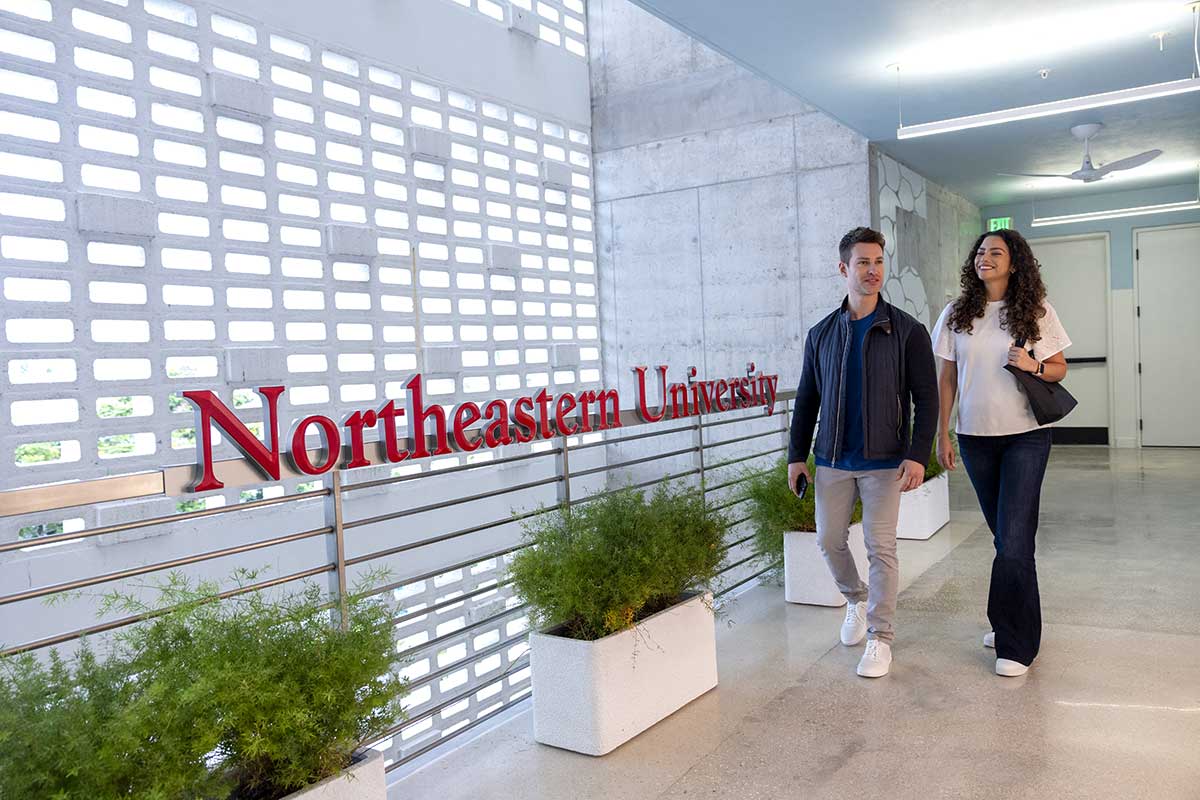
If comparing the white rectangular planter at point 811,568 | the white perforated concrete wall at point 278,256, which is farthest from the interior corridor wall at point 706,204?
the white rectangular planter at point 811,568

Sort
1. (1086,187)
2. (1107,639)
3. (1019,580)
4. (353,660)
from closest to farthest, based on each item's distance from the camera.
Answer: (353,660) → (1019,580) → (1107,639) → (1086,187)

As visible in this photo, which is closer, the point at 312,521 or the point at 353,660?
the point at 353,660

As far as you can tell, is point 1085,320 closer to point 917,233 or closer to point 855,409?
point 917,233

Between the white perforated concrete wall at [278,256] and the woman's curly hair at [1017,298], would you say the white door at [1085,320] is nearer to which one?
the white perforated concrete wall at [278,256]

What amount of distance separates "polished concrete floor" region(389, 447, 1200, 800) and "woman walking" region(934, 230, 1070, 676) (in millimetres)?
245

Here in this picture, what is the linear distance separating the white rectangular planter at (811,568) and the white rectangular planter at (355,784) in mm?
2708

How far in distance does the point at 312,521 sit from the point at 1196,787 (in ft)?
21.4

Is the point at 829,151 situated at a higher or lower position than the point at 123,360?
higher

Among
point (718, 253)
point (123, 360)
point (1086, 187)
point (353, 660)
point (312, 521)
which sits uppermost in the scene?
point (1086, 187)

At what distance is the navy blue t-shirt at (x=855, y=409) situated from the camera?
330 centimetres

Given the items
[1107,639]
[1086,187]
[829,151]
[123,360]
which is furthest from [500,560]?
[1086,187]

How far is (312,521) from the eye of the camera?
7539 mm

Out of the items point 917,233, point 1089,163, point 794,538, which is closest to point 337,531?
point 794,538

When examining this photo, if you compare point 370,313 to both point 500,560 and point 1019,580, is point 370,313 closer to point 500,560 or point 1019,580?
point 500,560
